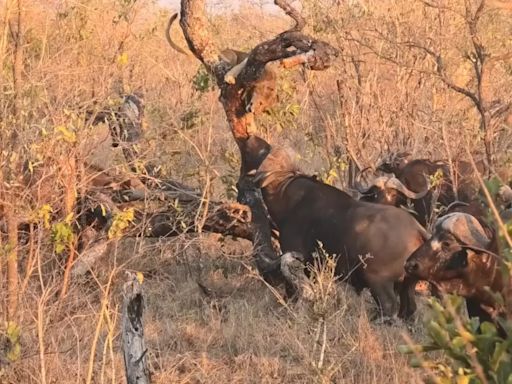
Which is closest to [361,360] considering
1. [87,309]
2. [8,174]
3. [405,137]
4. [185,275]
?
[87,309]

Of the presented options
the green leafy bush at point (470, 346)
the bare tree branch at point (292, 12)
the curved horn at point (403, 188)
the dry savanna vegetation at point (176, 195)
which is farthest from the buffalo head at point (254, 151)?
the green leafy bush at point (470, 346)

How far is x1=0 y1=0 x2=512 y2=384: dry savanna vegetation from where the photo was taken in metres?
6.05

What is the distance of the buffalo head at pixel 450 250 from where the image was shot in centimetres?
583

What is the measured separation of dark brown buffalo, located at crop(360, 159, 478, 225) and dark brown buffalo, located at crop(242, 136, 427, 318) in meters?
1.05

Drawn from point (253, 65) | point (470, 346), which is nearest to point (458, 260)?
point (470, 346)

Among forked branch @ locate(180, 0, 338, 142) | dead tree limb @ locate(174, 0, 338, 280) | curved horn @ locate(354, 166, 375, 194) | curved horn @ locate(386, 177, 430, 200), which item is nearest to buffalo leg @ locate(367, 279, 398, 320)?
dead tree limb @ locate(174, 0, 338, 280)

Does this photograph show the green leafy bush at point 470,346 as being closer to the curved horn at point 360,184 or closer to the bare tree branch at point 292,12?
the bare tree branch at point 292,12

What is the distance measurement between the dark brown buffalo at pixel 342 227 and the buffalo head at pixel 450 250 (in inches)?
64.5

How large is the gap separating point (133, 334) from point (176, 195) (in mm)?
3754

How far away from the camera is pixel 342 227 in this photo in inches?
332

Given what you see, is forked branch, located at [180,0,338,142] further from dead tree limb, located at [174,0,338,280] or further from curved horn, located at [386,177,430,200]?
curved horn, located at [386,177,430,200]

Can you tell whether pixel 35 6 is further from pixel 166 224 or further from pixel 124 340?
pixel 124 340

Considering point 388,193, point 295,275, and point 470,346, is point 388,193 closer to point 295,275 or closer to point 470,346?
point 295,275

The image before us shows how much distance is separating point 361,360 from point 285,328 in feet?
2.18
